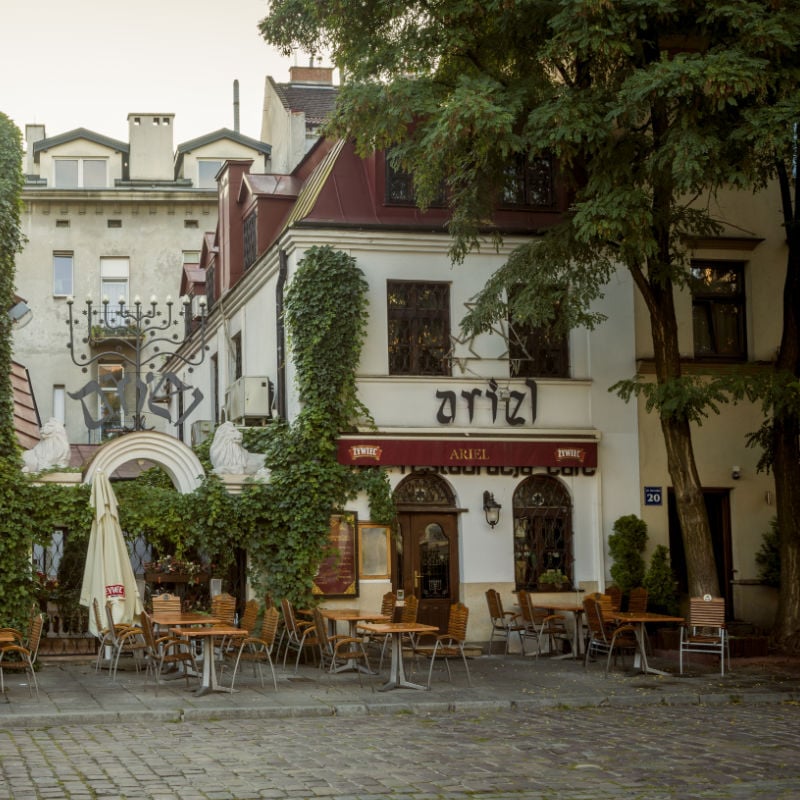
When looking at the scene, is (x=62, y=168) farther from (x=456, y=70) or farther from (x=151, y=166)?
(x=456, y=70)

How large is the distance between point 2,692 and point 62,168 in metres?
29.5

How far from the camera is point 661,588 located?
22234 millimetres

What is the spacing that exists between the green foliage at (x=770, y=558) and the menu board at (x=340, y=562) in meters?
7.24

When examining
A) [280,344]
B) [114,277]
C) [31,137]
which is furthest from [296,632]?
[31,137]

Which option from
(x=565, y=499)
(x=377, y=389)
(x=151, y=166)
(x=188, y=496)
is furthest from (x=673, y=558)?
(x=151, y=166)

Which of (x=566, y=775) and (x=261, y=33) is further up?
(x=261, y=33)

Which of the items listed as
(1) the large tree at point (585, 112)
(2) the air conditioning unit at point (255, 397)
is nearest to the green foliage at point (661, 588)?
(1) the large tree at point (585, 112)

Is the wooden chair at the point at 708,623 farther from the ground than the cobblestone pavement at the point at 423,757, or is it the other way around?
the wooden chair at the point at 708,623

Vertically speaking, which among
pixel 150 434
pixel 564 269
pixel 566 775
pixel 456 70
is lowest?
pixel 566 775

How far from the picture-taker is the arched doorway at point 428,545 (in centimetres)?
2217

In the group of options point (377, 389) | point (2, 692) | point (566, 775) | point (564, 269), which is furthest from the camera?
point (377, 389)

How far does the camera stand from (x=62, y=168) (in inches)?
1682

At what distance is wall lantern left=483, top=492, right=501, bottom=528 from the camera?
73.1ft

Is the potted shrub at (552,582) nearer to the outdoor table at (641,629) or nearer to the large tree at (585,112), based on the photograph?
the large tree at (585,112)
